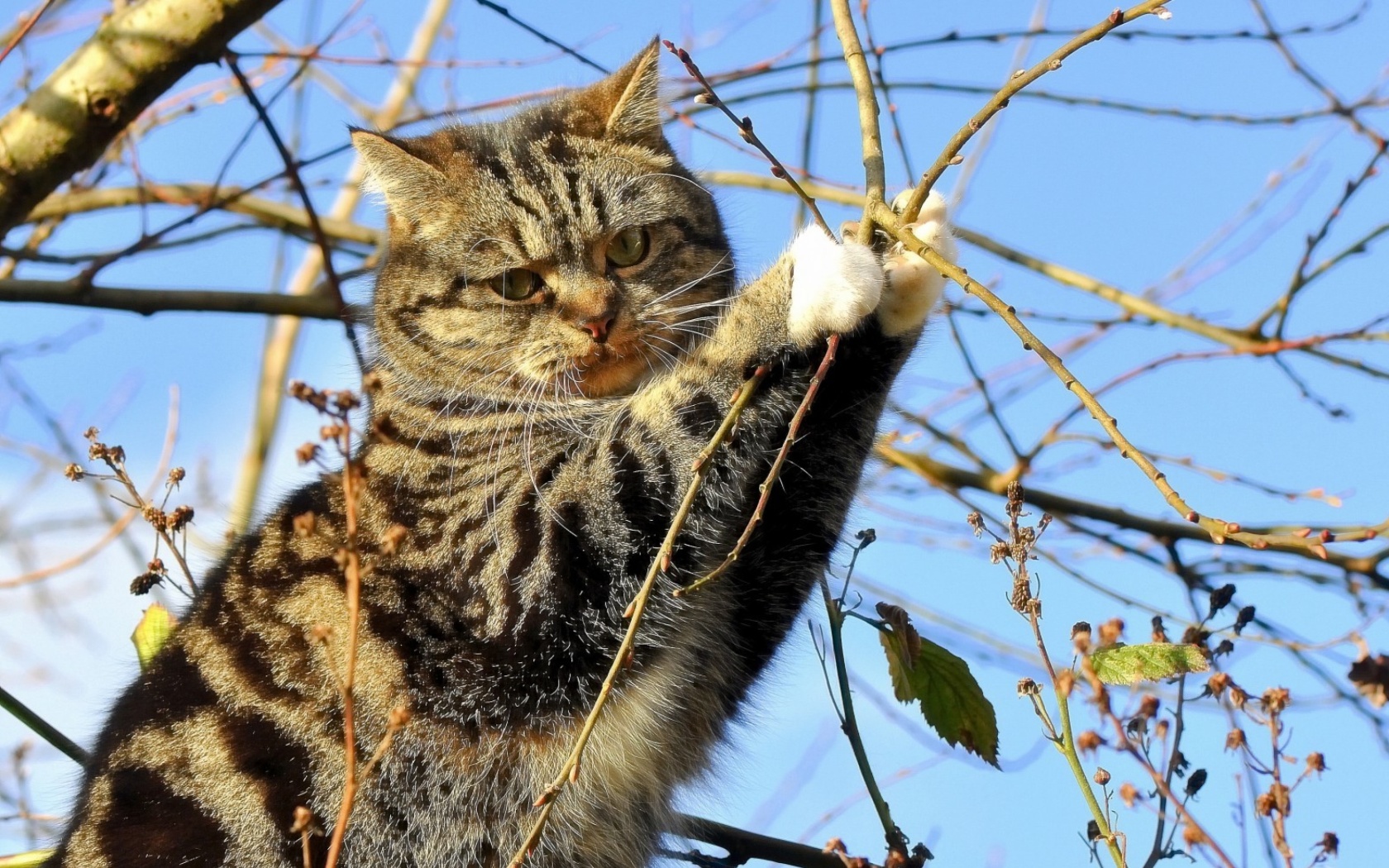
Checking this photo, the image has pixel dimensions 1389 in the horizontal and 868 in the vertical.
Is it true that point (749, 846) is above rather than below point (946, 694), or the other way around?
below

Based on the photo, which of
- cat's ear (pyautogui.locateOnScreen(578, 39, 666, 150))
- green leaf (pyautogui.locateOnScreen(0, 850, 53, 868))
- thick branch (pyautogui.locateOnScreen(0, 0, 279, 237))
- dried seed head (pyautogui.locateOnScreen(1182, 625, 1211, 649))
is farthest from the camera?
cat's ear (pyautogui.locateOnScreen(578, 39, 666, 150))

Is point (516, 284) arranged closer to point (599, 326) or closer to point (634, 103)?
point (599, 326)

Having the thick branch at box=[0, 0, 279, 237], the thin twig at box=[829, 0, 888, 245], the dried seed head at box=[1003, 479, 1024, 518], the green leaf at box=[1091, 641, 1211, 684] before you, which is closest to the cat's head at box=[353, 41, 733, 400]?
the thick branch at box=[0, 0, 279, 237]

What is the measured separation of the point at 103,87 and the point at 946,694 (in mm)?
2642

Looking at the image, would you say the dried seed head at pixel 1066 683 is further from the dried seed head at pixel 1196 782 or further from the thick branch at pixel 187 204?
the thick branch at pixel 187 204

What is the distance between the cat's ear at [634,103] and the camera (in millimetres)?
3631

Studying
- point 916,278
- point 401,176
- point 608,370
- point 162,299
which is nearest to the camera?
point 916,278

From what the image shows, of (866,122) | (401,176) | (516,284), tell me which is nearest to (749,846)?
(516,284)

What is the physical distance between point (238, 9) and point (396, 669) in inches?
71.3

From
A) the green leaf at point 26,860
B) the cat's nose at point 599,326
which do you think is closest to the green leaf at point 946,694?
the cat's nose at point 599,326

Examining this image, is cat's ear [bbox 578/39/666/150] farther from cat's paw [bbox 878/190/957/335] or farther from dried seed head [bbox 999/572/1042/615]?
dried seed head [bbox 999/572/1042/615]

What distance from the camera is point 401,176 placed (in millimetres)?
3557

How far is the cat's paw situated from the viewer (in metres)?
2.68

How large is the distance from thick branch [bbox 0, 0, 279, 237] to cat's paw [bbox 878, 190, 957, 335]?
1877mm
